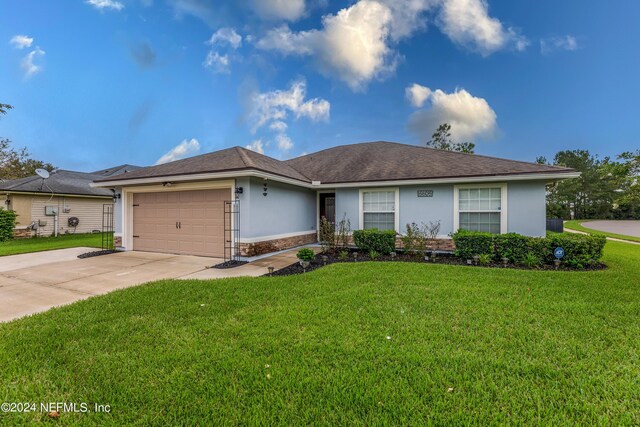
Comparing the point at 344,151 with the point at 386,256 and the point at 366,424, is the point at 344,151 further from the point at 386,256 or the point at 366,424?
the point at 366,424

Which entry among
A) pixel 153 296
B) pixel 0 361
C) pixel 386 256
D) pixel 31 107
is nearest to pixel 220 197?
pixel 153 296

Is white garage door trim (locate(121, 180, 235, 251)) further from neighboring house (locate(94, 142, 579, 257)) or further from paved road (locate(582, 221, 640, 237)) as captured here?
paved road (locate(582, 221, 640, 237))

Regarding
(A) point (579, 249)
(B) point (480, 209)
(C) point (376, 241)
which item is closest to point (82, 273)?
(C) point (376, 241)

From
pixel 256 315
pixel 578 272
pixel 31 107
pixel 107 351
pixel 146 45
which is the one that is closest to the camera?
pixel 107 351

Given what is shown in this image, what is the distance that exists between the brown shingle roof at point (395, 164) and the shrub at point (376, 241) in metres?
2.16

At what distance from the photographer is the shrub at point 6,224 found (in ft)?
44.2

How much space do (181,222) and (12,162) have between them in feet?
107

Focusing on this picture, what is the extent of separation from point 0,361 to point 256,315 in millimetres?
2606

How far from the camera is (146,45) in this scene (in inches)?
486

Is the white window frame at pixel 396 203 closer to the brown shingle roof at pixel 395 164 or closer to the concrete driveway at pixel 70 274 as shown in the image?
the brown shingle roof at pixel 395 164

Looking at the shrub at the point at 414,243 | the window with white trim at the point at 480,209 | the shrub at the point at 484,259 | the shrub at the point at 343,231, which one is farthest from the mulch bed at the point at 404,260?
the window with white trim at the point at 480,209

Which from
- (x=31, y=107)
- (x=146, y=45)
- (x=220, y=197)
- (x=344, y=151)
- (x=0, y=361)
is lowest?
(x=0, y=361)

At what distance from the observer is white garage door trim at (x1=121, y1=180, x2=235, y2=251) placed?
8.67 metres

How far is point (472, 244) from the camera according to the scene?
779cm
